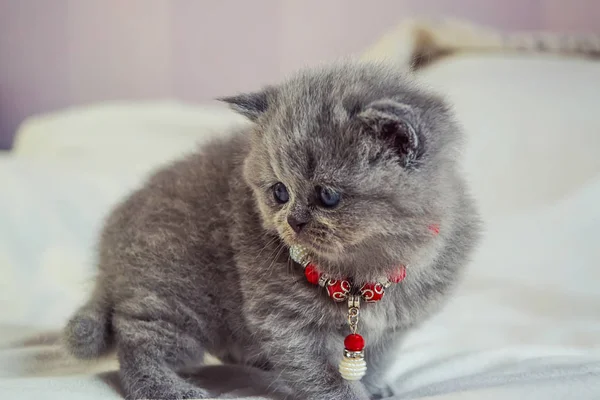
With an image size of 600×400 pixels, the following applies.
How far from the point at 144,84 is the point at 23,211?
156 centimetres

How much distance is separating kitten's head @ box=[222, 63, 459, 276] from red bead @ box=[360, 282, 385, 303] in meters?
0.06

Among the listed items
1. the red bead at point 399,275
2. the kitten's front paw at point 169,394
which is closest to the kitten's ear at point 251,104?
the red bead at point 399,275

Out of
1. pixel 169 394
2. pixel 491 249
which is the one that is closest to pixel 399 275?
pixel 169 394

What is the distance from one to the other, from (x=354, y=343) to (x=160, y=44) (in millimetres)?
2483

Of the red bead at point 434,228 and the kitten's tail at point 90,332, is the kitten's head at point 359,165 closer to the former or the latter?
the red bead at point 434,228

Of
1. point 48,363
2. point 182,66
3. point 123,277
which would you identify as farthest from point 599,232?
point 182,66

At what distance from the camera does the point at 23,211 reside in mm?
1815

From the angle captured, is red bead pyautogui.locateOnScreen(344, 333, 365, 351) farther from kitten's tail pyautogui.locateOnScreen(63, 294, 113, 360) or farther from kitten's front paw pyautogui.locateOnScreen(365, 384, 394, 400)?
kitten's tail pyautogui.locateOnScreen(63, 294, 113, 360)

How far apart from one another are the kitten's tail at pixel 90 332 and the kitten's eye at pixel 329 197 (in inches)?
19.6

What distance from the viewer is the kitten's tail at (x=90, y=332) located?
1.13 metres

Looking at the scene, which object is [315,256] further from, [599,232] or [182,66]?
[182,66]

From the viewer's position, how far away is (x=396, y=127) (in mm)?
903

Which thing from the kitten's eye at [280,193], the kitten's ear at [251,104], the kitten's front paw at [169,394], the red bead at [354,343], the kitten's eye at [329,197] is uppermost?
the kitten's ear at [251,104]

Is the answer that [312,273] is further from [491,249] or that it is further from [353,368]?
[491,249]
